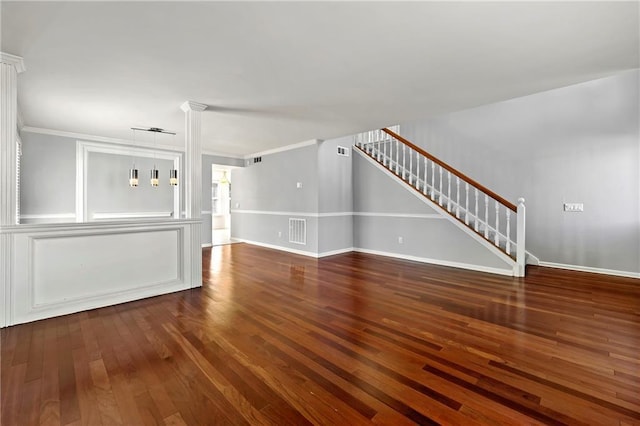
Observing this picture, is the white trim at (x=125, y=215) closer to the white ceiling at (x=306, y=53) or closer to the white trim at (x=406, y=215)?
the white ceiling at (x=306, y=53)

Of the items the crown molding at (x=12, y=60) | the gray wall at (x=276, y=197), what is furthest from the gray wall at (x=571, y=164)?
the crown molding at (x=12, y=60)

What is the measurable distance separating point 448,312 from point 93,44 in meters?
4.25

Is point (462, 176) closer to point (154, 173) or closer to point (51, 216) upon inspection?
point (154, 173)

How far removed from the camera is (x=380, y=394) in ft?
5.49

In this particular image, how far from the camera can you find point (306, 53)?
251cm

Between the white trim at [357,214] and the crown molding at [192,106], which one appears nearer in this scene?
the crown molding at [192,106]

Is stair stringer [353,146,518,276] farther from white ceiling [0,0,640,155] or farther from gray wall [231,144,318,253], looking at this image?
white ceiling [0,0,640,155]

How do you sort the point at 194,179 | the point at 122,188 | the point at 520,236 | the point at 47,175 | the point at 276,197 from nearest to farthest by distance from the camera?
the point at 194,179
the point at 520,236
the point at 47,175
the point at 122,188
the point at 276,197

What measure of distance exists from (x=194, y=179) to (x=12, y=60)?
1.95 meters

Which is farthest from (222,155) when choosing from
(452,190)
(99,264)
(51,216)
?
(452,190)

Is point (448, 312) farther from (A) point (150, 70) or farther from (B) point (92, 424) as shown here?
(A) point (150, 70)

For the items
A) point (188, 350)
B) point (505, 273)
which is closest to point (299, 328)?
point (188, 350)

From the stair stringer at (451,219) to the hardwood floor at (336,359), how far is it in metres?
0.80

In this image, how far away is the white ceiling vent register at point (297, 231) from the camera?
6.22 m
